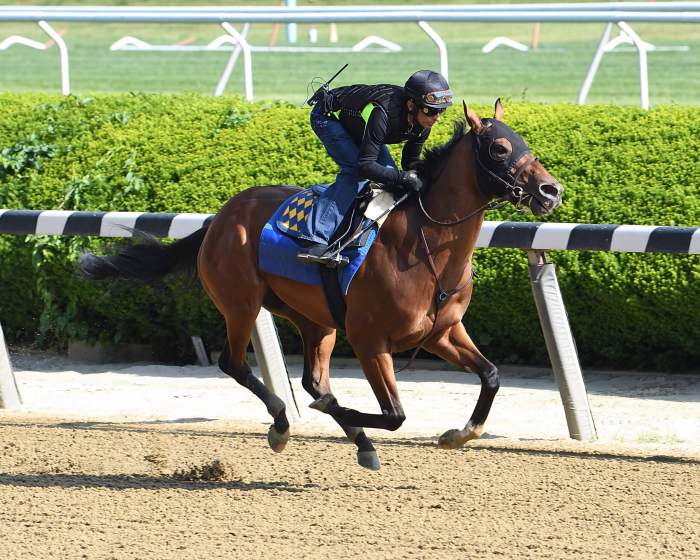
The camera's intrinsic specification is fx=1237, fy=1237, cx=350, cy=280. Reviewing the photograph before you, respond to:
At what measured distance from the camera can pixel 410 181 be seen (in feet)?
16.6

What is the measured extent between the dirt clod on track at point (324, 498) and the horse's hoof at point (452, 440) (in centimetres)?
14

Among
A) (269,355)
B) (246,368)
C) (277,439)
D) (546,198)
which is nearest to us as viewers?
(546,198)

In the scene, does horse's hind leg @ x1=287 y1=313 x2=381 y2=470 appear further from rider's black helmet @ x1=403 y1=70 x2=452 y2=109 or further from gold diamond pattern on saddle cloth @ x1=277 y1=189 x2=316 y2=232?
rider's black helmet @ x1=403 y1=70 x2=452 y2=109

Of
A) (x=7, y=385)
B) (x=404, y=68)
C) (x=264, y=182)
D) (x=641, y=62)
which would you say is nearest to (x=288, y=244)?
(x=7, y=385)

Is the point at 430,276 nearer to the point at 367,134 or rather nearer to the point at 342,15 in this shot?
the point at 367,134

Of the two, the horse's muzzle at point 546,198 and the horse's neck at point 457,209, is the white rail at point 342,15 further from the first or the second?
the horse's muzzle at point 546,198

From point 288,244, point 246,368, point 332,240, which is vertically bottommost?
point 246,368

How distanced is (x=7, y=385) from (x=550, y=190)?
11.2 feet

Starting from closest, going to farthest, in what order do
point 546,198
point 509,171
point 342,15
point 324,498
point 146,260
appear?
point 546,198, point 509,171, point 324,498, point 146,260, point 342,15

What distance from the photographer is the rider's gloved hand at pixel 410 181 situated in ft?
16.5

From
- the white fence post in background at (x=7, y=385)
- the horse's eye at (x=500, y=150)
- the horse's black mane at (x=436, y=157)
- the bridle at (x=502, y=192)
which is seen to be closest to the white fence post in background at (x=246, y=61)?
the white fence post in background at (x=7, y=385)

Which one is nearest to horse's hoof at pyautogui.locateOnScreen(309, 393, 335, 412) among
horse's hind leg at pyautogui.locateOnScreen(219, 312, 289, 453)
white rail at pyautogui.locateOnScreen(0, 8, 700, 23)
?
horse's hind leg at pyautogui.locateOnScreen(219, 312, 289, 453)

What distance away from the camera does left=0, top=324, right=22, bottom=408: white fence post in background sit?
6641 mm

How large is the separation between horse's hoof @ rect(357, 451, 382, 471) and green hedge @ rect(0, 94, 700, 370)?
153 centimetres
